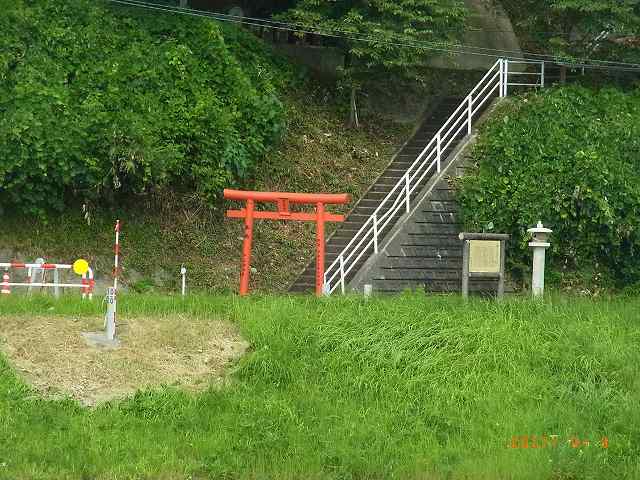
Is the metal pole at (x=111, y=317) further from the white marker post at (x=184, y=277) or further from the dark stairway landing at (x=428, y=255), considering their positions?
the dark stairway landing at (x=428, y=255)

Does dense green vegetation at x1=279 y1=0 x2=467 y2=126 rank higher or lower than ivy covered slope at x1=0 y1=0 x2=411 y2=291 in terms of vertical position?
higher

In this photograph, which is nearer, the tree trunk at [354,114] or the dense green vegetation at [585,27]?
the dense green vegetation at [585,27]

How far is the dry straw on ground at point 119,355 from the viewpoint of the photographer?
13533 millimetres

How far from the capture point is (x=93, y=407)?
42.9ft

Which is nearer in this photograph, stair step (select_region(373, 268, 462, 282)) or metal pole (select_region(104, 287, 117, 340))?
→ metal pole (select_region(104, 287, 117, 340))

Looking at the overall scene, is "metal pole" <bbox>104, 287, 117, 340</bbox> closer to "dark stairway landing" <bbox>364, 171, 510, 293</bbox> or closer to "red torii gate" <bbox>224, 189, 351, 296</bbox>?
"red torii gate" <bbox>224, 189, 351, 296</bbox>

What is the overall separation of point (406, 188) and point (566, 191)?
3.16m

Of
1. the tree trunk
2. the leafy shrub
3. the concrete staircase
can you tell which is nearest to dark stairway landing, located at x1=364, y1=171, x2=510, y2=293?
the concrete staircase

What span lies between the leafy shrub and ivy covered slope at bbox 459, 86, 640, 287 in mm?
4668

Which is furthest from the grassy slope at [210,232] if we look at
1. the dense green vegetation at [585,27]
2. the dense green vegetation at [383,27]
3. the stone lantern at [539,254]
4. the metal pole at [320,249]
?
the stone lantern at [539,254]

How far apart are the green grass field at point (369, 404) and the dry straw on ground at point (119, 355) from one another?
30 cm

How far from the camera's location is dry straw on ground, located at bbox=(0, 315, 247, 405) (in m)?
13.5

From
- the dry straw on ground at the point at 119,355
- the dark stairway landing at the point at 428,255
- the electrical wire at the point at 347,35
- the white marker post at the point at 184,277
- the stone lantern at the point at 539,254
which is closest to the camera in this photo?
the dry straw on ground at the point at 119,355

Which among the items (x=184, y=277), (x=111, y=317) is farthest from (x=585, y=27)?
(x=111, y=317)
